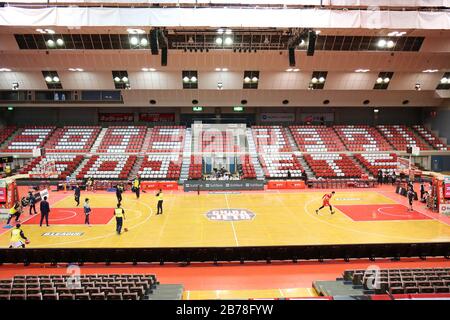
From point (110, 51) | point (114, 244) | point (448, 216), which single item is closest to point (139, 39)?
point (110, 51)

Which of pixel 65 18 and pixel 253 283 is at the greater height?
pixel 65 18

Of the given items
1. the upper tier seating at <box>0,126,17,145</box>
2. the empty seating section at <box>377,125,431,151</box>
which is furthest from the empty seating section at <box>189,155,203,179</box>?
the empty seating section at <box>377,125,431,151</box>

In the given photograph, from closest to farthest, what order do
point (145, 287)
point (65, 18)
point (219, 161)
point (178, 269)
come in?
1. point (145, 287)
2. point (178, 269)
3. point (65, 18)
4. point (219, 161)

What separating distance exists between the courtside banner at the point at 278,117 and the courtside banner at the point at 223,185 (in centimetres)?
1224

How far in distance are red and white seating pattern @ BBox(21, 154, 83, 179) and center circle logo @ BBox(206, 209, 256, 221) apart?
55.8 ft

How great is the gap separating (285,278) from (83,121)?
33673mm

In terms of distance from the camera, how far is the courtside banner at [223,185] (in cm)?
3020

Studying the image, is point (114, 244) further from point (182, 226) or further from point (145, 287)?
point (145, 287)

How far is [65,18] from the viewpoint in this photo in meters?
24.4

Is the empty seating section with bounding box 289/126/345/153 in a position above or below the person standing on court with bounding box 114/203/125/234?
above

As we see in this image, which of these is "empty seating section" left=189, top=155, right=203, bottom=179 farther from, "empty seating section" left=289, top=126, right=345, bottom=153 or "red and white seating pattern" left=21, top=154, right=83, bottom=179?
"red and white seating pattern" left=21, top=154, right=83, bottom=179

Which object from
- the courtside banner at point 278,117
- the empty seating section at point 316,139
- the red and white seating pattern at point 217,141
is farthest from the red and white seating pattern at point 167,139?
the empty seating section at point 316,139

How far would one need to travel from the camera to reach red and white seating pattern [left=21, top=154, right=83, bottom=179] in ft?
109

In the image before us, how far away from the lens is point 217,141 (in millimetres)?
37812
